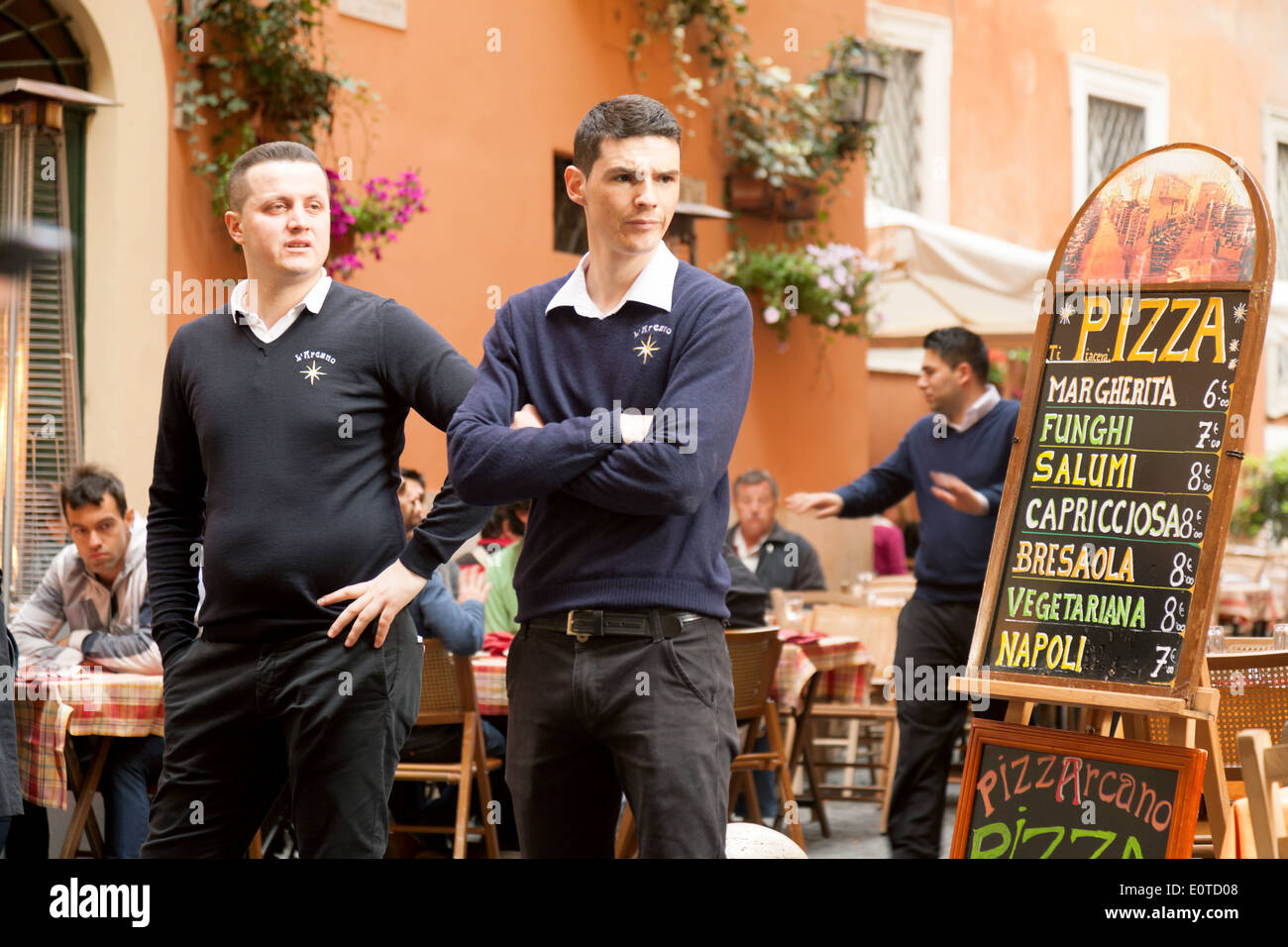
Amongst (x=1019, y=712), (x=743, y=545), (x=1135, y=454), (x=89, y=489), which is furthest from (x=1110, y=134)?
(x=1019, y=712)

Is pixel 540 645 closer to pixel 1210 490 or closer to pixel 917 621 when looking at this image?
pixel 1210 490

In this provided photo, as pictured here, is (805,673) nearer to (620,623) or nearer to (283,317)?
(283,317)

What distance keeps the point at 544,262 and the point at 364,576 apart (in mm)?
6419

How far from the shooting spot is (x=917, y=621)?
18.4 ft

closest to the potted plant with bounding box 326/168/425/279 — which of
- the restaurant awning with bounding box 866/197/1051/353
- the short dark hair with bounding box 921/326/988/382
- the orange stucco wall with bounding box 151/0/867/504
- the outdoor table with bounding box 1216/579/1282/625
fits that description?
the orange stucco wall with bounding box 151/0/867/504

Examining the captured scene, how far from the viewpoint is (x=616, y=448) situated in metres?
2.57

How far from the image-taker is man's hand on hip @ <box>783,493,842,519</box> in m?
5.73

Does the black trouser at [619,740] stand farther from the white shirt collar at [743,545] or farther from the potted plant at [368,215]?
the white shirt collar at [743,545]

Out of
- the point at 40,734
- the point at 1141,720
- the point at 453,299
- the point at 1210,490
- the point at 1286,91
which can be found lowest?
the point at 40,734

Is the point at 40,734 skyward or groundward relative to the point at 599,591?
groundward

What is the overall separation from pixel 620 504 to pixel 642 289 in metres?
0.39

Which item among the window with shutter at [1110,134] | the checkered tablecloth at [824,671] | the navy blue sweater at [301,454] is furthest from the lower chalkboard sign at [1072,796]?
the window with shutter at [1110,134]
